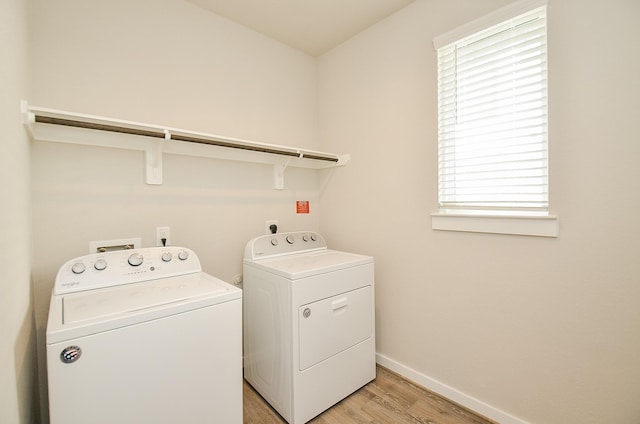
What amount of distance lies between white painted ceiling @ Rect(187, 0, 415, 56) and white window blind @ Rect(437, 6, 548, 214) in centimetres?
60

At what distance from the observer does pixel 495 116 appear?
151 centimetres

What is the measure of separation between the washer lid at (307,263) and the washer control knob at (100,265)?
0.74 metres

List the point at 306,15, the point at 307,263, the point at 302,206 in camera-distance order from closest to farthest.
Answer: the point at 307,263
the point at 306,15
the point at 302,206

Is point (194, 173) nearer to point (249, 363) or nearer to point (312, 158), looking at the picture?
point (312, 158)

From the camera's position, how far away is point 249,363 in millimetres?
1835

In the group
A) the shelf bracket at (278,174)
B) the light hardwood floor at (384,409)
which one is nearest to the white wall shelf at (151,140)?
the shelf bracket at (278,174)

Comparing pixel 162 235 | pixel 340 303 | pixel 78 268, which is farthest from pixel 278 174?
pixel 78 268

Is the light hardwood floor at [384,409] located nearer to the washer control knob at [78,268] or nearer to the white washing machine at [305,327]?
the white washing machine at [305,327]

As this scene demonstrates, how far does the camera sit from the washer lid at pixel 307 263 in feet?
5.02

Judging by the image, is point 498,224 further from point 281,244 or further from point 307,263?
point 281,244

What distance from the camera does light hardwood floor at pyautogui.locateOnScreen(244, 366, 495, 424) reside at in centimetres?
153

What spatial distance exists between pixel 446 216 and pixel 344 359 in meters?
1.04

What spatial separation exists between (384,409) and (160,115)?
7.05 ft

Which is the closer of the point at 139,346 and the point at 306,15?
the point at 139,346
